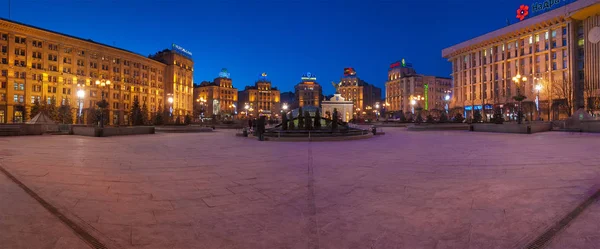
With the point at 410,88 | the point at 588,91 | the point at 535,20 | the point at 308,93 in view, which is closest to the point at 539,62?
the point at 535,20

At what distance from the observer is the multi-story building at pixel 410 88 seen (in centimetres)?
12131

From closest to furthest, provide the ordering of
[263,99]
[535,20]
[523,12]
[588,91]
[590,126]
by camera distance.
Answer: [590,126] → [588,91] → [535,20] → [523,12] → [263,99]

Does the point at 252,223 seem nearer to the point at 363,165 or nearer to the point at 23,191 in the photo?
the point at 23,191

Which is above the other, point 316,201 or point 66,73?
point 66,73

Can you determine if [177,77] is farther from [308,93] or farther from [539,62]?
[539,62]

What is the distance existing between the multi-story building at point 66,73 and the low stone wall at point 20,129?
26188 mm

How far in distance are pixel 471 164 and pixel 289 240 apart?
A: 23.5 feet

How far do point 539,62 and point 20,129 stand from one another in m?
86.1

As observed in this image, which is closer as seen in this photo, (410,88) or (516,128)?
(516,128)

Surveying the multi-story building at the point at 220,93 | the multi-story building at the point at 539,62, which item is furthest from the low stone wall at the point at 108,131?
the multi-story building at the point at 220,93

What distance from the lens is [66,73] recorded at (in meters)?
72.7

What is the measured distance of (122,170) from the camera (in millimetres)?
7988

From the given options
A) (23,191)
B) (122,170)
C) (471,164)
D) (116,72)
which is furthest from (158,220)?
(116,72)

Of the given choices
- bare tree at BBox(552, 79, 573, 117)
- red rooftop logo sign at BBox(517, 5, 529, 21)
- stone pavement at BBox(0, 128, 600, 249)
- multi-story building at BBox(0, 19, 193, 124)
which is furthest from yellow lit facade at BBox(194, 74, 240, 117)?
stone pavement at BBox(0, 128, 600, 249)
